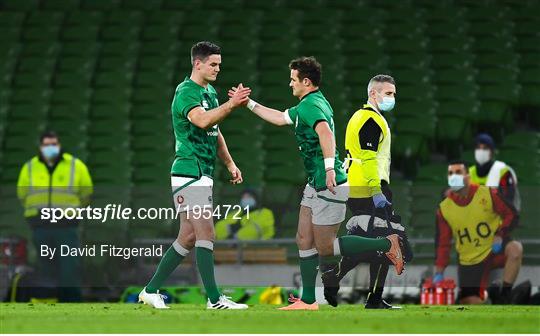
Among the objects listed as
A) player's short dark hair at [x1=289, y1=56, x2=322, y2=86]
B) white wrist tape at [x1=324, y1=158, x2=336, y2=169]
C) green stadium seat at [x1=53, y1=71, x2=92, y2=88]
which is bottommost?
white wrist tape at [x1=324, y1=158, x2=336, y2=169]

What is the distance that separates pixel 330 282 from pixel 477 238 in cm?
154

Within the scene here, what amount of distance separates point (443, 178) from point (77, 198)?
14.1ft

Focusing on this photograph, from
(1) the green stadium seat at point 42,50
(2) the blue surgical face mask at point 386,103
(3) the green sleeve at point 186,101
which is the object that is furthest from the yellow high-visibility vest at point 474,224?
(1) the green stadium seat at point 42,50

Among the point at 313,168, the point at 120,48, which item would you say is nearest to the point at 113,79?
the point at 120,48

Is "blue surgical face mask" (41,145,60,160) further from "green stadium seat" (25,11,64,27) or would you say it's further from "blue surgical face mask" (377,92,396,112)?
"green stadium seat" (25,11,64,27)

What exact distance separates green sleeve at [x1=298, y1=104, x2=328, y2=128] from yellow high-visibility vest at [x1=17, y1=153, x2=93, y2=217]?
2.68m

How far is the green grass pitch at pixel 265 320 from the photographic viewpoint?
6.88m

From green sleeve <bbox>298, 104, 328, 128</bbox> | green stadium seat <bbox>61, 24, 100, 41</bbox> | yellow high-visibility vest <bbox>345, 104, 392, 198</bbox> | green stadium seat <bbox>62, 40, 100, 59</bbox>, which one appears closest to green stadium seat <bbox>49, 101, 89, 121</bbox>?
green stadium seat <bbox>62, 40, 100, 59</bbox>

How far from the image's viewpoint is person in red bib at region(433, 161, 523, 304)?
10.1 m

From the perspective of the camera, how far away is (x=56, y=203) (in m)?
10.8

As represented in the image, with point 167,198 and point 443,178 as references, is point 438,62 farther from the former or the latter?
point 167,198

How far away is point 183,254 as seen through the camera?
8469mm

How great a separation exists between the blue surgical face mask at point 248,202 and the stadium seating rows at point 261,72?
377cm

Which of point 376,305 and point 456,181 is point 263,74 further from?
point 376,305
